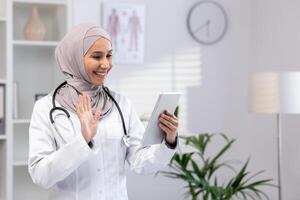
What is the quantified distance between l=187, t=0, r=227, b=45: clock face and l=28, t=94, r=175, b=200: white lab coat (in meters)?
2.24

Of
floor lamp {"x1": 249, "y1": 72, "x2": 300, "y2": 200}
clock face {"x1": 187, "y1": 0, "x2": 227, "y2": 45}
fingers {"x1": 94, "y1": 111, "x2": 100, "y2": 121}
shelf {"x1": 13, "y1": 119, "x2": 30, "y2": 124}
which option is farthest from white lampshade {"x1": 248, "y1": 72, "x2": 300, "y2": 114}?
fingers {"x1": 94, "y1": 111, "x2": 100, "y2": 121}

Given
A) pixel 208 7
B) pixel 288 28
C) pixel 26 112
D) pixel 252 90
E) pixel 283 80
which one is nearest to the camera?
pixel 283 80

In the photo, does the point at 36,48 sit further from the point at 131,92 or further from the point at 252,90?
the point at 252,90

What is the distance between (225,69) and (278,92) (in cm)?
108

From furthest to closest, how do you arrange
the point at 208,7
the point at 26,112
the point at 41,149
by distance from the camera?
the point at 208,7, the point at 26,112, the point at 41,149

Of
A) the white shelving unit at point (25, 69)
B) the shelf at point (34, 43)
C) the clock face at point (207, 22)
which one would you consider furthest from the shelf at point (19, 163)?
the clock face at point (207, 22)

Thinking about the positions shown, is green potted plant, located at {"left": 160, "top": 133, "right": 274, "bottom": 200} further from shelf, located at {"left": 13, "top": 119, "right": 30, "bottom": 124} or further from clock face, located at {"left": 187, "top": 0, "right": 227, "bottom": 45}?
shelf, located at {"left": 13, "top": 119, "right": 30, "bottom": 124}

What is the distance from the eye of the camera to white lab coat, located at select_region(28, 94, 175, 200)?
170 centimetres

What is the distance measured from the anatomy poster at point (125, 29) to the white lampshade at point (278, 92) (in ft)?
3.20

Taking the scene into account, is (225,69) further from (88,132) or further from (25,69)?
(88,132)

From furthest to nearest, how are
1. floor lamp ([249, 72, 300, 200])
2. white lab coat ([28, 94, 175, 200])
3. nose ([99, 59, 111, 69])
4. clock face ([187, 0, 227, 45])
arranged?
clock face ([187, 0, 227, 45]) < floor lamp ([249, 72, 300, 200]) < nose ([99, 59, 111, 69]) < white lab coat ([28, 94, 175, 200])

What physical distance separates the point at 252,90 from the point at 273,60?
74cm

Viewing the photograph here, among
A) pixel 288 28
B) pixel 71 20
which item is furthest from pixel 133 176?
pixel 288 28

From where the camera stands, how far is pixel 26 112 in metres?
3.54
